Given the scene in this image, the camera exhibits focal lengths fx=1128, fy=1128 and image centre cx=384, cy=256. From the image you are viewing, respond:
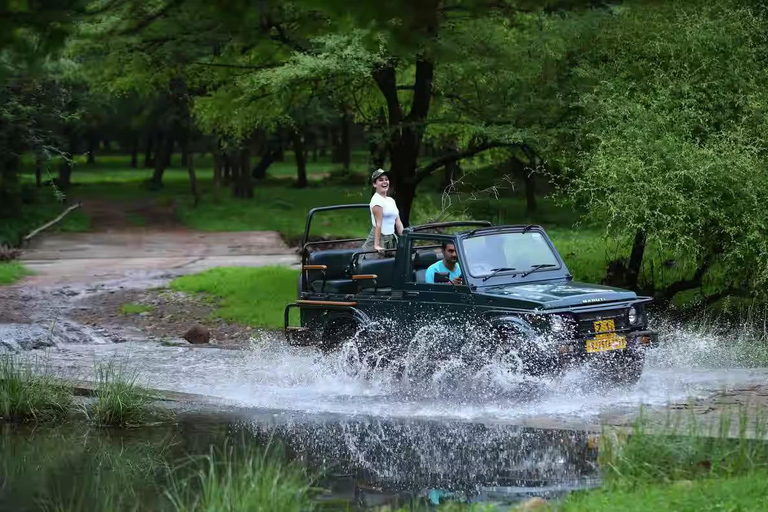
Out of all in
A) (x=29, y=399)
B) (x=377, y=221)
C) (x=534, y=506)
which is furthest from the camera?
(x=377, y=221)

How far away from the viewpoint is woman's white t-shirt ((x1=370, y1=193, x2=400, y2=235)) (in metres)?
14.2

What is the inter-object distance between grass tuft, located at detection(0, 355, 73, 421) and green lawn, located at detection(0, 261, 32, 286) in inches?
493

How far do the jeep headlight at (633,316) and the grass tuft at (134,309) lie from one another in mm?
12497

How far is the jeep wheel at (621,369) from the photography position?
37.5 ft

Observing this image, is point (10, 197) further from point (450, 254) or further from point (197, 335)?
point (450, 254)

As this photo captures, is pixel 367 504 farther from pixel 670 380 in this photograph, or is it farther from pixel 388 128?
pixel 388 128

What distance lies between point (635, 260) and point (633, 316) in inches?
320

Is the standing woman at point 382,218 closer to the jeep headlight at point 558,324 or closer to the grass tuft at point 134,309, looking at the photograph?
the jeep headlight at point 558,324

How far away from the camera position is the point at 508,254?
41.1ft

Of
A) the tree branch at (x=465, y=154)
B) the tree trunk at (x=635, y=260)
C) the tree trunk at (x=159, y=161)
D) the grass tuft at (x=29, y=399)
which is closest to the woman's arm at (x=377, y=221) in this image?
the grass tuft at (x=29, y=399)

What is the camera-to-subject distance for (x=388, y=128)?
75.2ft

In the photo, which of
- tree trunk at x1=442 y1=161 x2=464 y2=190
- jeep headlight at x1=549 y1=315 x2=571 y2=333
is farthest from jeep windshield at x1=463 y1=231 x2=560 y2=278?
tree trunk at x1=442 y1=161 x2=464 y2=190

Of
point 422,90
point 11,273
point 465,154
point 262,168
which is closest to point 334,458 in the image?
point 465,154

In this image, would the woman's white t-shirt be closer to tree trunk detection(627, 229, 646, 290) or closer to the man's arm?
the man's arm
